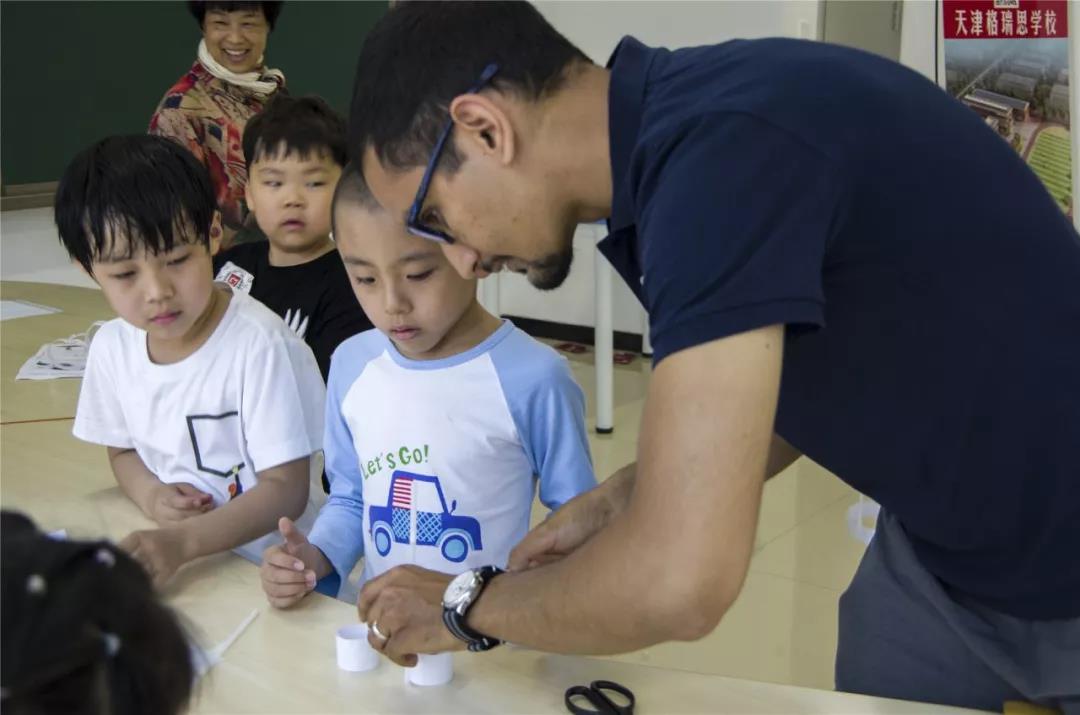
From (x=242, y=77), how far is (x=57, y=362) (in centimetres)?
103

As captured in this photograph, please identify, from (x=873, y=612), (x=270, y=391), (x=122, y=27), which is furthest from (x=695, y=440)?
(x=122, y=27)

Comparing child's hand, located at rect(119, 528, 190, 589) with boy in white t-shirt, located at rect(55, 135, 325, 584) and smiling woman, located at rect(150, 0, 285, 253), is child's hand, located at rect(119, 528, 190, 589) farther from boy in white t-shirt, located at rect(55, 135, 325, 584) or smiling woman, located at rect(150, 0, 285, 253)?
smiling woman, located at rect(150, 0, 285, 253)

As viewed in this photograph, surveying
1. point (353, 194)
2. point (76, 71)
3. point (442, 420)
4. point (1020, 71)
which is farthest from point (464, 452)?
point (76, 71)

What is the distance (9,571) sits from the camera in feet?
1.93

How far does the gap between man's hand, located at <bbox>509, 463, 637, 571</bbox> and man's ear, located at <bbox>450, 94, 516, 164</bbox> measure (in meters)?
0.38

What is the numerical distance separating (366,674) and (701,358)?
52 centimetres

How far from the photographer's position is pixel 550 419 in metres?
1.43

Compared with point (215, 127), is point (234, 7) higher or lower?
higher

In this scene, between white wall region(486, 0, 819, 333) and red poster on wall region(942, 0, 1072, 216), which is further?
white wall region(486, 0, 819, 333)

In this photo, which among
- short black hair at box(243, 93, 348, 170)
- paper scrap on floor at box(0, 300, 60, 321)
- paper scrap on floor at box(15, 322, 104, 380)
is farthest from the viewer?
paper scrap on floor at box(0, 300, 60, 321)

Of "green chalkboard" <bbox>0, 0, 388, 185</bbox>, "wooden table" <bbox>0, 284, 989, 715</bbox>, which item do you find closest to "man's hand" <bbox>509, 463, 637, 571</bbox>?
"wooden table" <bbox>0, 284, 989, 715</bbox>

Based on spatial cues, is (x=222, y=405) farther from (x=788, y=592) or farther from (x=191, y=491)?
(x=788, y=592)

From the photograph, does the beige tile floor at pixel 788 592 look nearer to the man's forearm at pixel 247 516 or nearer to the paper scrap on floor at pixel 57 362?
the man's forearm at pixel 247 516

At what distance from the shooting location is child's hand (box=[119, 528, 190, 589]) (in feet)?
4.43
